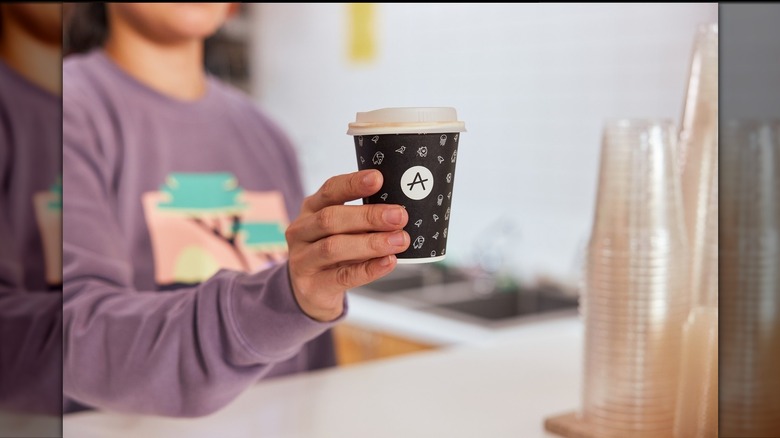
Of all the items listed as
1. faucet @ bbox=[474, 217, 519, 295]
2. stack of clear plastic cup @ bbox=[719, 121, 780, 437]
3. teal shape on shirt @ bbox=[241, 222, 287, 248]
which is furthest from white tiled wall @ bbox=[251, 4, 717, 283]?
stack of clear plastic cup @ bbox=[719, 121, 780, 437]

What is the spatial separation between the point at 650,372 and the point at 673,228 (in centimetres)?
15

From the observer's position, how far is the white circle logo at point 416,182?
675 millimetres

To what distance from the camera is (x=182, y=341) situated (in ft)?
2.97

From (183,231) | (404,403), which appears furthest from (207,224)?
(404,403)

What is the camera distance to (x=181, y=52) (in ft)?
4.75

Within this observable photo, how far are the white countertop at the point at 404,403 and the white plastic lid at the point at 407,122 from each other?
0.38 meters

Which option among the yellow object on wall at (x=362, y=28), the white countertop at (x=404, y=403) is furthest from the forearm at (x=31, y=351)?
the yellow object on wall at (x=362, y=28)

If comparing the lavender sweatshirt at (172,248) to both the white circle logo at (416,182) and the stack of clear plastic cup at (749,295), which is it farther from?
the stack of clear plastic cup at (749,295)

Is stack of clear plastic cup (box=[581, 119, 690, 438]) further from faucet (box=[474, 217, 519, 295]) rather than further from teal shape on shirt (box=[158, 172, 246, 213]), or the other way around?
faucet (box=[474, 217, 519, 295])

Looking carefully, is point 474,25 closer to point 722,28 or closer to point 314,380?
point 314,380

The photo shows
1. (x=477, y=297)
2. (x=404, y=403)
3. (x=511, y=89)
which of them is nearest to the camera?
(x=404, y=403)

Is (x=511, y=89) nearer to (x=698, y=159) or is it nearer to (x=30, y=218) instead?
(x=698, y=159)

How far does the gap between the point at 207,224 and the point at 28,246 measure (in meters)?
0.73

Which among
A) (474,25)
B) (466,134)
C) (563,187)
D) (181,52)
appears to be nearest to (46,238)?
(466,134)
